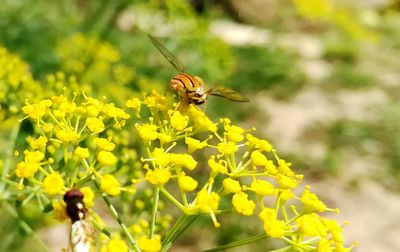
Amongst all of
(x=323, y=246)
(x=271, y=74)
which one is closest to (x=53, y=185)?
(x=323, y=246)

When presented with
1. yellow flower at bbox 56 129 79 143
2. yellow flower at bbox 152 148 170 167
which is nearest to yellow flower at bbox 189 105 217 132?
yellow flower at bbox 152 148 170 167

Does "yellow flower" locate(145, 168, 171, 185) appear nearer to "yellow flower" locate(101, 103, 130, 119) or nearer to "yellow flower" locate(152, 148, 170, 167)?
"yellow flower" locate(152, 148, 170, 167)

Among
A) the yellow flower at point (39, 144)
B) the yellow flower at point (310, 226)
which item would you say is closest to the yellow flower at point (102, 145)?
the yellow flower at point (39, 144)

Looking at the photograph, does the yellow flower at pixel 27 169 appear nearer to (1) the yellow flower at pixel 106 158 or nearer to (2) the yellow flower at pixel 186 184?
(1) the yellow flower at pixel 106 158

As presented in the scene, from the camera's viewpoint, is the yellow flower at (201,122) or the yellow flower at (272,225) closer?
the yellow flower at (272,225)

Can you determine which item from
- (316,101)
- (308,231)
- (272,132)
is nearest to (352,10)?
(316,101)

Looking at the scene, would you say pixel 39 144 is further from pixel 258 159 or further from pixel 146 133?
pixel 258 159

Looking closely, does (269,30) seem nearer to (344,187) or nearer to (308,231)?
(344,187)
